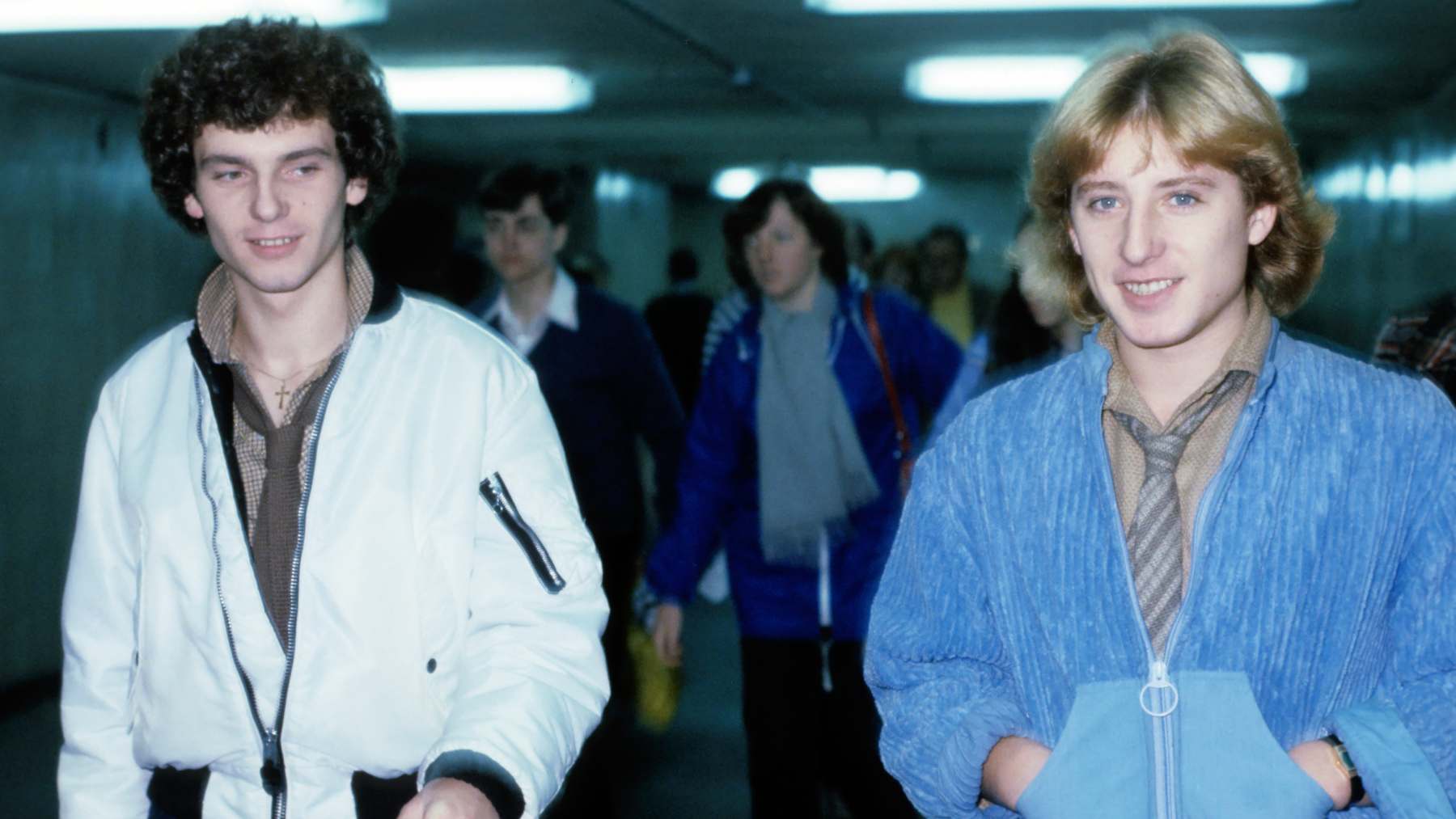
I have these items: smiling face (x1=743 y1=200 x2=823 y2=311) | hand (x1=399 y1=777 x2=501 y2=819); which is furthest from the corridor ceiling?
hand (x1=399 y1=777 x2=501 y2=819)

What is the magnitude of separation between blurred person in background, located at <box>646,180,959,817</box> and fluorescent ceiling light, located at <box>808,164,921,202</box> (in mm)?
12301

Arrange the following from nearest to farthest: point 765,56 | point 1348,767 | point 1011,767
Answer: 1. point 1348,767
2. point 1011,767
3. point 765,56

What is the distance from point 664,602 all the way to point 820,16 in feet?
11.8

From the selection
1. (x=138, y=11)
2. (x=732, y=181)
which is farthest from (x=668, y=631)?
(x=732, y=181)

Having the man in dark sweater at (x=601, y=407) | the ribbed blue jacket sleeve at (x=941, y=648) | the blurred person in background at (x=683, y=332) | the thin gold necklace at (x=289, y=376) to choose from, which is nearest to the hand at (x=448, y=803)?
the ribbed blue jacket sleeve at (x=941, y=648)

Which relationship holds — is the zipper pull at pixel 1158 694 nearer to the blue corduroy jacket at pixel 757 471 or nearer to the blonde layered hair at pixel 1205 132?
the blonde layered hair at pixel 1205 132

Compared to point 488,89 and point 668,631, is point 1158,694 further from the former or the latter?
point 488,89

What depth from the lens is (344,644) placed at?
2.22m

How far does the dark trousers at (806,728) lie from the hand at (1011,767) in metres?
2.29

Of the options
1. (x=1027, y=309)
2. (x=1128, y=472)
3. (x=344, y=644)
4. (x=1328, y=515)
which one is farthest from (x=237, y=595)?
(x=1027, y=309)

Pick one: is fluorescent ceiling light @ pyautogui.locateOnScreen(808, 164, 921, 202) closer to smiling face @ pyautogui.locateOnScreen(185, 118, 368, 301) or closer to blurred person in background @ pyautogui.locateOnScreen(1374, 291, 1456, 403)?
blurred person in background @ pyautogui.locateOnScreen(1374, 291, 1456, 403)

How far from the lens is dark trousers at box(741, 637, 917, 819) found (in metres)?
4.25

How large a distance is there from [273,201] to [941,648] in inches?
45.4

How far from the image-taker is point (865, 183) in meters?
18.7
